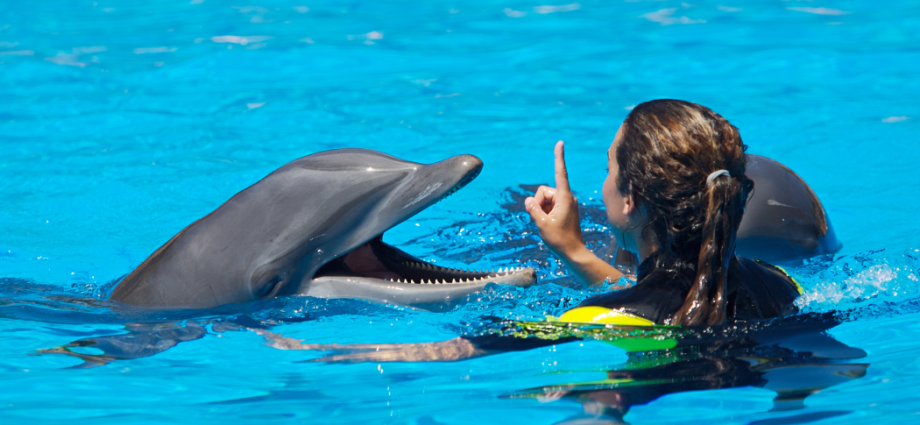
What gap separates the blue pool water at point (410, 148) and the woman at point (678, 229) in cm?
33

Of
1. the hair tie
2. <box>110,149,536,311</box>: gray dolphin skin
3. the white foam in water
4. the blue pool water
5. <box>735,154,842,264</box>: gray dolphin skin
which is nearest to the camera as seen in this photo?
the hair tie

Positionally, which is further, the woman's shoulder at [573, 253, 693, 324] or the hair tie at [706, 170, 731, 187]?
Result: the woman's shoulder at [573, 253, 693, 324]

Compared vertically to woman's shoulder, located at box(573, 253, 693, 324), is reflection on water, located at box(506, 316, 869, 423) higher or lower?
lower

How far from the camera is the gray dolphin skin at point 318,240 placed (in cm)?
401

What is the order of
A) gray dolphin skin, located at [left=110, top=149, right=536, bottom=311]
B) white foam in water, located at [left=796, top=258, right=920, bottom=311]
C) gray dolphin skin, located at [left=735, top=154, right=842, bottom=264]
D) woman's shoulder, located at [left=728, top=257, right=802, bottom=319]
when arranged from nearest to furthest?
woman's shoulder, located at [left=728, top=257, right=802, bottom=319] < gray dolphin skin, located at [left=110, top=149, right=536, bottom=311] < white foam in water, located at [left=796, top=258, right=920, bottom=311] < gray dolphin skin, located at [left=735, top=154, right=842, bottom=264]

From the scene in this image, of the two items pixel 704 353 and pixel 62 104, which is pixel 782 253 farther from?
pixel 62 104

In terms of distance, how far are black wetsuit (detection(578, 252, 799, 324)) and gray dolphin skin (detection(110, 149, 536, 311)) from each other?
1.97ft

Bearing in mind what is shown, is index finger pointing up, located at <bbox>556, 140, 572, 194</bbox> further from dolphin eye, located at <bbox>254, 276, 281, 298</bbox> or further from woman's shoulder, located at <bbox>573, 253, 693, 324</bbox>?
dolphin eye, located at <bbox>254, 276, 281, 298</bbox>

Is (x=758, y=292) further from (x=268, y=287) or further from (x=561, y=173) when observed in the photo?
(x=268, y=287)

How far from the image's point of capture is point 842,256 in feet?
18.4

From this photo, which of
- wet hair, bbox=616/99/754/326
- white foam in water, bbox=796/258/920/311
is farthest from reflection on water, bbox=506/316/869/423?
white foam in water, bbox=796/258/920/311

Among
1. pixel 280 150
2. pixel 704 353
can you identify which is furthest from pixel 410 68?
pixel 704 353

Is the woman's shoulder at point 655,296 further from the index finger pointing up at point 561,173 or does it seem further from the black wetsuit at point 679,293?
the index finger pointing up at point 561,173

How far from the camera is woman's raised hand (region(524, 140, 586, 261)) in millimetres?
4086
